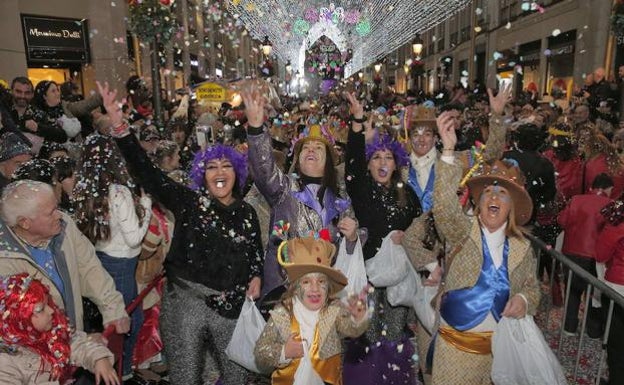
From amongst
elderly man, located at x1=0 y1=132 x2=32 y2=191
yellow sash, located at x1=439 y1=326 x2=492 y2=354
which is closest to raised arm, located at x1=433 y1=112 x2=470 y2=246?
yellow sash, located at x1=439 y1=326 x2=492 y2=354

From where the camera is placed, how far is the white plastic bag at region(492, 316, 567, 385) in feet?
9.10

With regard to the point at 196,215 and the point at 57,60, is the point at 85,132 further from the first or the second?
the point at 57,60

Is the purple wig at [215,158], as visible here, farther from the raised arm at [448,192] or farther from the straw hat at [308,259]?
the raised arm at [448,192]

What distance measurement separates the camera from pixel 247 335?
9.46 ft

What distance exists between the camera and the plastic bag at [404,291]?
3.77m

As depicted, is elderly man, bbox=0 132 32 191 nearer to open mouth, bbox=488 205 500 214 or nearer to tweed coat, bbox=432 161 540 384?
tweed coat, bbox=432 161 540 384

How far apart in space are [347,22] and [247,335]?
179ft

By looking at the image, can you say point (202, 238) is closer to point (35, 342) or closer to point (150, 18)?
point (35, 342)

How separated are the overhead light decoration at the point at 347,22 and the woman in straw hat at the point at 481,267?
61.0 feet

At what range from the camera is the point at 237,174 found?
133 inches

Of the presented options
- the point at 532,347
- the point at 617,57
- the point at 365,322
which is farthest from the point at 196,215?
the point at 617,57

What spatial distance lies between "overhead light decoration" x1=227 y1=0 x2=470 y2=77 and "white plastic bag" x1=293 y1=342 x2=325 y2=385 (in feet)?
63.8

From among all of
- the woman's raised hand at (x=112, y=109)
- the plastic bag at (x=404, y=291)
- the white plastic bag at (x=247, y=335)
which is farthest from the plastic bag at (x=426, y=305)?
the woman's raised hand at (x=112, y=109)

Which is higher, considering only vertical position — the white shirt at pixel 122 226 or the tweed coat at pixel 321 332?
the white shirt at pixel 122 226
